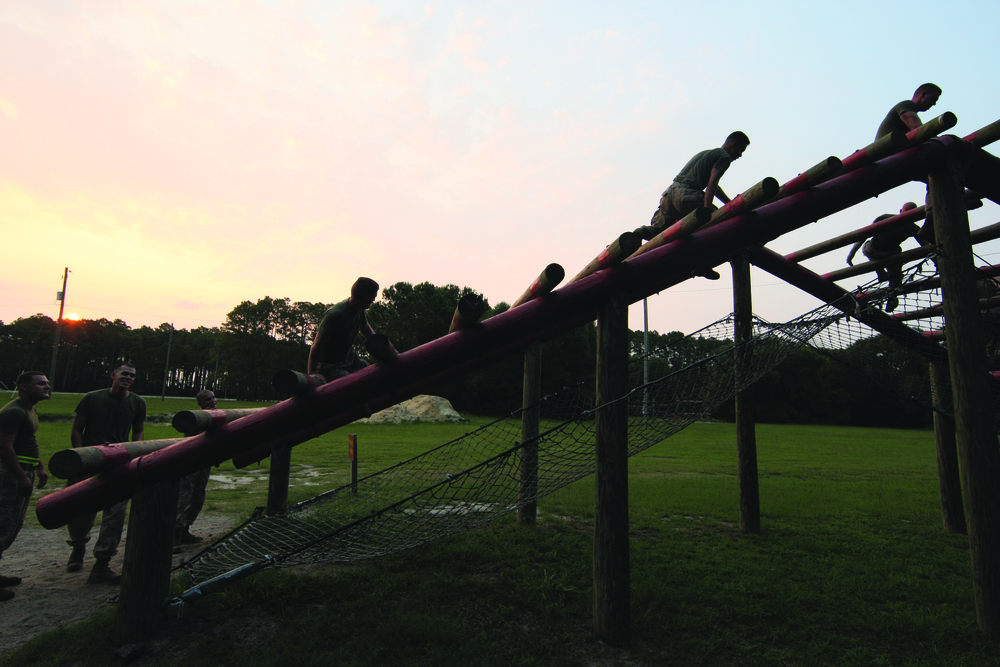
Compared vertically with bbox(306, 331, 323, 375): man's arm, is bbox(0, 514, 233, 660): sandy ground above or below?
below

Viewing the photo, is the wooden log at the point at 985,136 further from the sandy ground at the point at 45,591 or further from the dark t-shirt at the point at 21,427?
the dark t-shirt at the point at 21,427

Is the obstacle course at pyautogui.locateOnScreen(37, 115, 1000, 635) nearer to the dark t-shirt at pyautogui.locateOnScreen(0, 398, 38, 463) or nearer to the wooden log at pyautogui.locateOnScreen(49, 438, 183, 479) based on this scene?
the wooden log at pyautogui.locateOnScreen(49, 438, 183, 479)

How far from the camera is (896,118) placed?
15.5ft

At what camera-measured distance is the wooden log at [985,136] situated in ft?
13.3

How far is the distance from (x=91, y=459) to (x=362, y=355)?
43161mm

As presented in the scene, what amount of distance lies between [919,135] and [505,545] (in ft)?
16.8

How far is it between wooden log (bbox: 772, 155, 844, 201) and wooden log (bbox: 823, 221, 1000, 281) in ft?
4.07

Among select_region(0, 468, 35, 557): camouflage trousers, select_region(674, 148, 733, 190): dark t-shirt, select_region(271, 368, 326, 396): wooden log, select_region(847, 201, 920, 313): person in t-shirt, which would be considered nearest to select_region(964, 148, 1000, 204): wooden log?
select_region(847, 201, 920, 313): person in t-shirt

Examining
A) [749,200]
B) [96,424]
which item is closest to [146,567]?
[96,424]

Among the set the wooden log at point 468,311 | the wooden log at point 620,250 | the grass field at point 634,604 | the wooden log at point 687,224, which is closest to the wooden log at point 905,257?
the wooden log at point 687,224

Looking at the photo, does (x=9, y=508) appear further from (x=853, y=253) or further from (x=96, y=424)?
(x=853, y=253)

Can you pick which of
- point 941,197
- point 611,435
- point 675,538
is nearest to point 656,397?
point 611,435

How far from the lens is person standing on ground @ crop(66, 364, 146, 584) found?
13.8 ft

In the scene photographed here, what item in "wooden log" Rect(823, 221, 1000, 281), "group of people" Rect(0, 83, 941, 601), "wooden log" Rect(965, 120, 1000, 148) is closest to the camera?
"group of people" Rect(0, 83, 941, 601)
